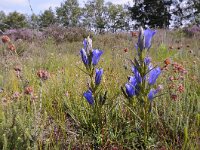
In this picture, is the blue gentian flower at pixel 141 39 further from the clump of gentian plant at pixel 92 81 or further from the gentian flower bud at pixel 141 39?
the clump of gentian plant at pixel 92 81

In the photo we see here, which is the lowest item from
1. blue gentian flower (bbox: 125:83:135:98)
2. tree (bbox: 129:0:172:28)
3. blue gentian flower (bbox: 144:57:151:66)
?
blue gentian flower (bbox: 125:83:135:98)

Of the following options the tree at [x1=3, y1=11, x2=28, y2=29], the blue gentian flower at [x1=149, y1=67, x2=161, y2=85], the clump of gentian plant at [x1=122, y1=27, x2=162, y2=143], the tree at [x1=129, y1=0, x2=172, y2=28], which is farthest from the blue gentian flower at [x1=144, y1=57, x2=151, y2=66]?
the tree at [x1=3, y1=11, x2=28, y2=29]

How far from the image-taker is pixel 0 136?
6.19 ft

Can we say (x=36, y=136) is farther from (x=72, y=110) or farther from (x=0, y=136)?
(x=72, y=110)

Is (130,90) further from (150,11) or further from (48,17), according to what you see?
(48,17)

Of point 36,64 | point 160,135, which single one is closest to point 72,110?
point 160,135

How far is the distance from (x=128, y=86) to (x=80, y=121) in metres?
0.63

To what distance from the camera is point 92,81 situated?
182 cm

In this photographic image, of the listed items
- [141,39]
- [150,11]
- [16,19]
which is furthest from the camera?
[16,19]

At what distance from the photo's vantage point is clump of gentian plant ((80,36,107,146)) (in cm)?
178

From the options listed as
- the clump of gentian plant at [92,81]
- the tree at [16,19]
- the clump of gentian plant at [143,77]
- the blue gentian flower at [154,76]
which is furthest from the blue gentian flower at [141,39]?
the tree at [16,19]

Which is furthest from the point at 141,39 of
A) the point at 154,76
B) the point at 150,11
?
the point at 150,11

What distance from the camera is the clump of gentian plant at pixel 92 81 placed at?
5.85ft

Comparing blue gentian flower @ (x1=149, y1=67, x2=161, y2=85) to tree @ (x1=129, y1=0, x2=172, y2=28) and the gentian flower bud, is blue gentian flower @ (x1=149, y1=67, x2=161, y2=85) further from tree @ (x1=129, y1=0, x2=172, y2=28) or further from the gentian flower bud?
tree @ (x1=129, y1=0, x2=172, y2=28)
